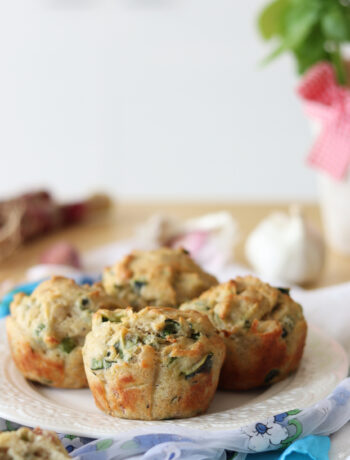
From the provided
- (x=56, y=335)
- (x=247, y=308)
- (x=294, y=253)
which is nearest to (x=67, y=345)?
(x=56, y=335)

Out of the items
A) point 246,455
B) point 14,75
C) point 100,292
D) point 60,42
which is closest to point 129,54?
point 60,42

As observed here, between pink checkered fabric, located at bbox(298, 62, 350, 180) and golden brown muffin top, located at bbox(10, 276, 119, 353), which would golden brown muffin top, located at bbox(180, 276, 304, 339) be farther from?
pink checkered fabric, located at bbox(298, 62, 350, 180)

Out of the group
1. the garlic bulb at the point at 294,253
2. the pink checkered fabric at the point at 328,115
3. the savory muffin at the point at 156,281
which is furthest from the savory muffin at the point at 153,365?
the pink checkered fabric at the point at 328,115

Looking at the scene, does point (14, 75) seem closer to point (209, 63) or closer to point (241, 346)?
point (209, 63)

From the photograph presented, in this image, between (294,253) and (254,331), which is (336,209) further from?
(254,331)

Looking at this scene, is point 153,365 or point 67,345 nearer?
point 153,365

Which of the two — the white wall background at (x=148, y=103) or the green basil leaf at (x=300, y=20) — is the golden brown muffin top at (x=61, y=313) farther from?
the white wall background at (x=148, y=103)

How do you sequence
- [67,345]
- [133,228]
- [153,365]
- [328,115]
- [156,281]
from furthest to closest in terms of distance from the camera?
1. [133,228]
2. [328,115]
3. [156,281]
4. [67,345]
5. [153,365]
